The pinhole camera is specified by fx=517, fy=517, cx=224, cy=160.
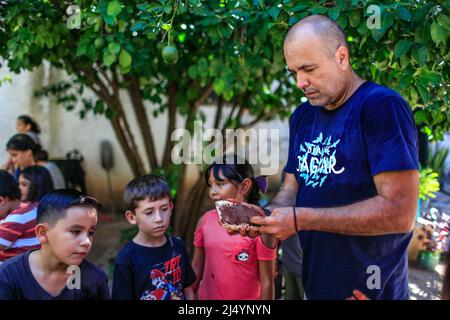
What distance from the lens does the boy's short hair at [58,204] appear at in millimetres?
2258

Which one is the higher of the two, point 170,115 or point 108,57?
point 108,57

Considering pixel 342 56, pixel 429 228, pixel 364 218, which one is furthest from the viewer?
pixel 429 228

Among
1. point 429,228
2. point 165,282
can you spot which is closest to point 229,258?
point 165,282

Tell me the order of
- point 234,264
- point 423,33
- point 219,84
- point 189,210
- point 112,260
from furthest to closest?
point 112,260, point 189,210, point 219,84, point 234,264, point 423,33

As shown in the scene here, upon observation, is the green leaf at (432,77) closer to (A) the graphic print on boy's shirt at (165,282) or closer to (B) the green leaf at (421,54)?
(B) the green leaf at (421,54)

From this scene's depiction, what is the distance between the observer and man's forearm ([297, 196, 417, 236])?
68.4 inches

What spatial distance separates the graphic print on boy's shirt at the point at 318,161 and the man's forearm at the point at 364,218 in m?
0.20

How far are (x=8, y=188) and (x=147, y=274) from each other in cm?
122

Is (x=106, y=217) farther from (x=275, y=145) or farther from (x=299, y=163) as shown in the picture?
(x=299, y=163)

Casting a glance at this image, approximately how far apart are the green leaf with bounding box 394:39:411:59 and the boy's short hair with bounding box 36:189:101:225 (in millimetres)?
1605

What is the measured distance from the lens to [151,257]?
8.64ft

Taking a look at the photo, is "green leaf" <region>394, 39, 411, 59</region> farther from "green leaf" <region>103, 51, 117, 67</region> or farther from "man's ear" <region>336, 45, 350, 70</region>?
"green leaf" <region>103, 51, 117, 67</region>

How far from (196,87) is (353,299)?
11.0 feet

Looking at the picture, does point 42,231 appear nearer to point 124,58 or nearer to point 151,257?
point 151,257
